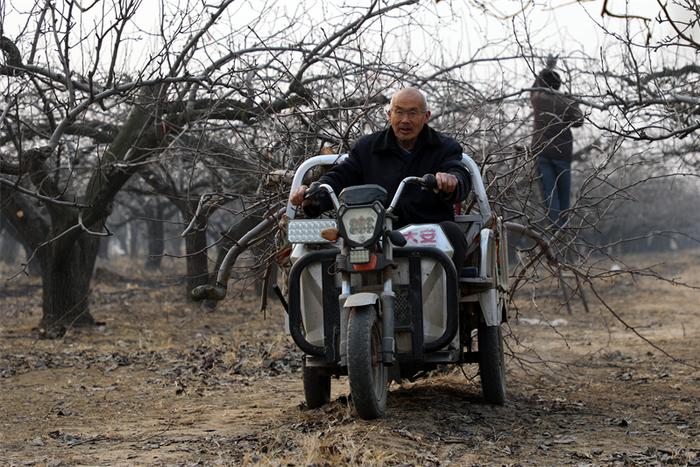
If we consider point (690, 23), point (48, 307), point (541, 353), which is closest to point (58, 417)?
point (690, 23)

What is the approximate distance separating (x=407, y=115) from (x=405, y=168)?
11.8 inches

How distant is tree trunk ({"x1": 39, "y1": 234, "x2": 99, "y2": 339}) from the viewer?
13.9 m

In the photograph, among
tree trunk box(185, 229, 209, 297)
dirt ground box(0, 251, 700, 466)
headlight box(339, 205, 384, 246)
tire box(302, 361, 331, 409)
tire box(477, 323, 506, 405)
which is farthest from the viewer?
A: tree trunk box(185, 229, 209, 297)

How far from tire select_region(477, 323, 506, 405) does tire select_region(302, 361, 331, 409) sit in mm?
923

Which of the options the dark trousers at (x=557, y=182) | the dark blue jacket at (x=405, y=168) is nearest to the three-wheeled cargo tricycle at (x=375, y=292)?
the dark blue jacket at (x=405, y=168)

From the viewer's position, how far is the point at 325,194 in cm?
580

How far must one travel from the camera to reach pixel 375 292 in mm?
5484

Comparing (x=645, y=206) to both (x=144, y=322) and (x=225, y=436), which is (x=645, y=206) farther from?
(x=225, y=436)

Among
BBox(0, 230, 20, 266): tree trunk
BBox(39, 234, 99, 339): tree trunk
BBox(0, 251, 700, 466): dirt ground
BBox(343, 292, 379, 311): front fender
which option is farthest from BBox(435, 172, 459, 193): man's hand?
BBox(0, 230, 20, 266): tree trunk

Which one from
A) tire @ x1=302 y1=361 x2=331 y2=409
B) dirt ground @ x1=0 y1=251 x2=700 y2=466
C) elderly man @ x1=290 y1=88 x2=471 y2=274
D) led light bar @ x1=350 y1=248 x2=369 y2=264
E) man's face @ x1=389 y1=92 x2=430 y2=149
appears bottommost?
dirt ground @ x1=0 y1=251 x2=700 y2=466

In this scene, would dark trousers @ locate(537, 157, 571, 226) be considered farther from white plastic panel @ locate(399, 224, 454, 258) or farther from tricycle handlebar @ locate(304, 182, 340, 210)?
tricycle handlebar @ locate(304, 182, 340, 210)

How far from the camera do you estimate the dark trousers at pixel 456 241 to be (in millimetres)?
5770

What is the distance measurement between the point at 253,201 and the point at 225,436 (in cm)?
350

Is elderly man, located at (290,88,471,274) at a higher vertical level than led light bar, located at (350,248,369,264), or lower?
higher
